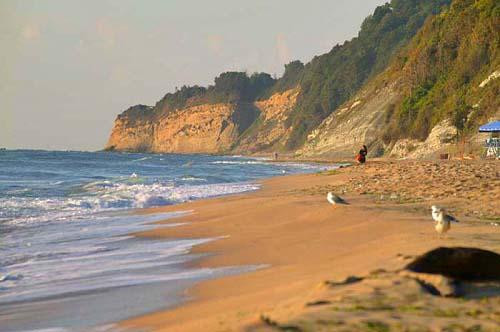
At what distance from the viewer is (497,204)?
43.8ft

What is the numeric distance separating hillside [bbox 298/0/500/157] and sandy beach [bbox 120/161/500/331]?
3377 centimetres

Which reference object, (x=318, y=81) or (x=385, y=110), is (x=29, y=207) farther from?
(x=318, y=81)

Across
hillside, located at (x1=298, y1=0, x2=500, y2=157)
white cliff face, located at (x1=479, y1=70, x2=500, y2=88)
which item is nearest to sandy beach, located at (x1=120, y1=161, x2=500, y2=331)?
hillside, located at (x1=298, y1=0, x2=500, y2=157)

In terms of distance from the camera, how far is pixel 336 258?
29.7 feet

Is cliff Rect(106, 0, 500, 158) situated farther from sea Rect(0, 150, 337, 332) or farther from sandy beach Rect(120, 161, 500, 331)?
sea Rect(0, 150, 337, 332)

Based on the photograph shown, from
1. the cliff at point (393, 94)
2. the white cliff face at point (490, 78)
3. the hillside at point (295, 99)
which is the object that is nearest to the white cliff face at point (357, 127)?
the cliff at point (393, 94)

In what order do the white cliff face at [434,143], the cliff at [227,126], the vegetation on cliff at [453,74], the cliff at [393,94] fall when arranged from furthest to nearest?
the cliff at [227,126], the cliff at [393,94], the white cliff face at [434,143], the vegetation on cliff at [453,74]

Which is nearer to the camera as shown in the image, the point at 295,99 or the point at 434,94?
the point at 434,94

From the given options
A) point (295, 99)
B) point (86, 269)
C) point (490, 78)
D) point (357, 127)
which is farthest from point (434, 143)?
point (295, 99)

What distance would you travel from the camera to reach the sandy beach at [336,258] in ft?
16.4

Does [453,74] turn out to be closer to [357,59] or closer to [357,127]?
[357,127]

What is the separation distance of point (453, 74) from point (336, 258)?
57357 millimetres

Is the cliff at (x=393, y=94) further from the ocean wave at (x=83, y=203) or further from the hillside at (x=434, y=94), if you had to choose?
the ocean wave at (x=83, y=203)

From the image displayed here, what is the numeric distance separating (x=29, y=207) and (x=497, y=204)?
14248 millimetres
